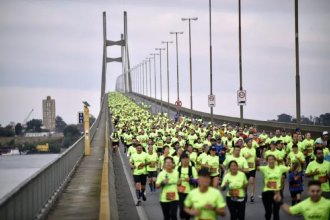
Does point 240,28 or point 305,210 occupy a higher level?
point 240,28

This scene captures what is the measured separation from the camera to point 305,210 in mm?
10820

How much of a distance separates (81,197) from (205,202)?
11.3 meters

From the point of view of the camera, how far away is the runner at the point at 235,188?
14750 mm

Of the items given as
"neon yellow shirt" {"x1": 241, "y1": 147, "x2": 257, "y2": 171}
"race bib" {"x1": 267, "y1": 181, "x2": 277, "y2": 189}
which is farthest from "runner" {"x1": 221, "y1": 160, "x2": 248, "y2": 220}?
"neon yellow shirt" {"x1": 241, "y1": 147, "x2": 257, "y2": 171}

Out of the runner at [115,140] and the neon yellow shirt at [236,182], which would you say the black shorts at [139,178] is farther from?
the runner at [115,140]

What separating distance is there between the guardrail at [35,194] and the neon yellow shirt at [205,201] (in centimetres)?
256

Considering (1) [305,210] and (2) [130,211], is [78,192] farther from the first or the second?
(1) [305,210]

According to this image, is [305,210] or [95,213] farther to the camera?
[95,213]

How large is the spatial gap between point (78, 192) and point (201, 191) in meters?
12.8

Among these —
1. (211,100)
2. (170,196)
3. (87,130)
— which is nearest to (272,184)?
(170,196)

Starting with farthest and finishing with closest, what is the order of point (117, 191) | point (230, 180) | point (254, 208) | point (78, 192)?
1. point (117, 191)
2. point (78, 192)
3. point (254, 208)
4. point (230, 180)

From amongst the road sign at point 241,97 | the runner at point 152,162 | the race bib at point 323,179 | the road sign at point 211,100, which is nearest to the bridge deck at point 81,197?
the runner at point 152,162

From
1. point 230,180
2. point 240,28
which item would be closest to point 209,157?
point 230,180

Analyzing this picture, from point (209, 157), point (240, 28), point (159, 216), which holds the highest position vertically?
point (240, 28)
